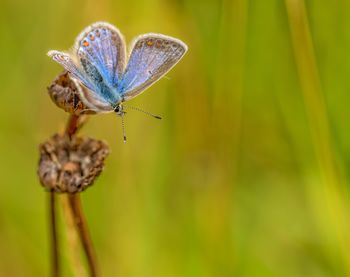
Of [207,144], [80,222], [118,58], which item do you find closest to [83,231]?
[80,222]

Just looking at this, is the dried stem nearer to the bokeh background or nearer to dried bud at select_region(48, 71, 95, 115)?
dried bud at select_region(48, 71, 95, 115)

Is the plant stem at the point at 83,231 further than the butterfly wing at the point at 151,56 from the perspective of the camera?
No

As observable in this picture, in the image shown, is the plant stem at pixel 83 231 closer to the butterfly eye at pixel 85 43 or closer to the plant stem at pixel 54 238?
the plant stem at pixel 54 238

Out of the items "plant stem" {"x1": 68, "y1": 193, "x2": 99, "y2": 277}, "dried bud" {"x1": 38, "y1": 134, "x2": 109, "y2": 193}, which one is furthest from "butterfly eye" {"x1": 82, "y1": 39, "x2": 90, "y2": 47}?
"plant stem" {"x1": 68, "y1": 193, "x2": 99, "y2": 277}

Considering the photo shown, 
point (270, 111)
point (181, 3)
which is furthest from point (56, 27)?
point (270, 111)

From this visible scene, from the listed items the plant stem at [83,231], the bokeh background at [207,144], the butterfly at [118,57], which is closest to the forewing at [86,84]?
the butterfly at [118,57]

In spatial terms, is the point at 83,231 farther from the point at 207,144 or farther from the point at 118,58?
the point at 207,144
